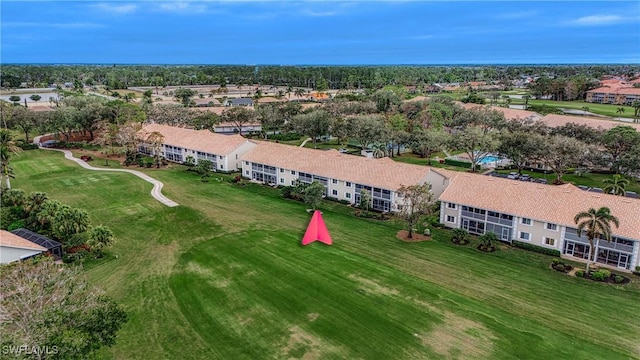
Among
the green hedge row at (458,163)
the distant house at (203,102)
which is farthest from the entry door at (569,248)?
the distant house at (203,102)

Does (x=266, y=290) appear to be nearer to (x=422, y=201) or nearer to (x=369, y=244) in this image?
(x=369, y=244)

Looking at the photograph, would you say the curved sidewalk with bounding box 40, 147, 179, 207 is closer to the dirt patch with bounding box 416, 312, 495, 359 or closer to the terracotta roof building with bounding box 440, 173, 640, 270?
the terracotta roof building with bounding box 440, 173, 640, 270

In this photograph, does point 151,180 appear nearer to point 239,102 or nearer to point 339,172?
point 339,172

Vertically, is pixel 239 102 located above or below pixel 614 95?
below

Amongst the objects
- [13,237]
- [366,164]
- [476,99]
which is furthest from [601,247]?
[476,99]

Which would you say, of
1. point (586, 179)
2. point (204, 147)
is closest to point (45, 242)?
point (204, 147)

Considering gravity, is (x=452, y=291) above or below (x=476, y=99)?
below

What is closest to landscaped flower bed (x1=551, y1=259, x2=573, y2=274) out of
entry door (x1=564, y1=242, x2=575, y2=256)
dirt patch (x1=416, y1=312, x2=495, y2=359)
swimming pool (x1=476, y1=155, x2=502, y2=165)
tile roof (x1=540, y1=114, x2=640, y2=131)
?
entry door (x1=564, y1=242, x2=575, y2=256)
